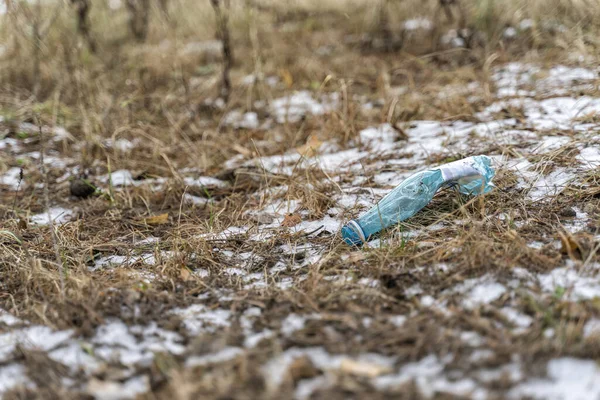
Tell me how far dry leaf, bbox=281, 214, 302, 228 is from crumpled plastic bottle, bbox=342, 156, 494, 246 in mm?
273

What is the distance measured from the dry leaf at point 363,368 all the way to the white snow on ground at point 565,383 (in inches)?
10.5

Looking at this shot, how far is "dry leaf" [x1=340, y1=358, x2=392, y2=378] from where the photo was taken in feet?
3.90

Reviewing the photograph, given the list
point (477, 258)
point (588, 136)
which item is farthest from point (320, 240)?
point (588, 136)

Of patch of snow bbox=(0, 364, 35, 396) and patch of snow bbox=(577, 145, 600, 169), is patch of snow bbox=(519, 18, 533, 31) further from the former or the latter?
patch of snow bbox=(0, 364, 35, 396)

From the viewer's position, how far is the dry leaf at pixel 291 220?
81.6 inches

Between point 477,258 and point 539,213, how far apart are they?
42 centimetres

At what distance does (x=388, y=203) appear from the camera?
6.32 ft

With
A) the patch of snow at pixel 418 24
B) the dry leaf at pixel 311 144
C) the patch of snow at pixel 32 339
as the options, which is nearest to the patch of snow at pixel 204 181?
the dry leaf at pixel 311 144

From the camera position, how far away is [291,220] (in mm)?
2084

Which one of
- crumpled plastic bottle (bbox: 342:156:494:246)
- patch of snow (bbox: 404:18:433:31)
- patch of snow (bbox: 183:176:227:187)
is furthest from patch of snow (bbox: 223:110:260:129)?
patch of snow (bbox: 404:18:433:31)

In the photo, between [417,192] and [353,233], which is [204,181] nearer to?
[353,233]

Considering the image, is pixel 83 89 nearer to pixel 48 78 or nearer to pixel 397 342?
pixel 48 78

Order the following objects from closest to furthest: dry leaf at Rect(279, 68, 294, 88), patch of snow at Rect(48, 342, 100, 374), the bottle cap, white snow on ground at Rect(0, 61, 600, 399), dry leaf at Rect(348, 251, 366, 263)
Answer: white snow on ground at Rect(0, 61, 600, 399)
patch of snow at Rect(48, 342, 100, 374)
dry leaf at Rect(348, 251, 366, 263)
the bottle cap
dry leaf at Rect(279, 68, 294, 88)

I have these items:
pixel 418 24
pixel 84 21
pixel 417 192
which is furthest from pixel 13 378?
pixel 418 24
